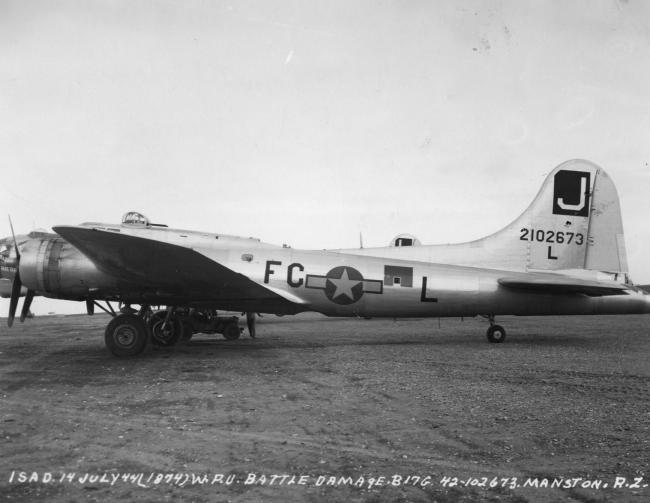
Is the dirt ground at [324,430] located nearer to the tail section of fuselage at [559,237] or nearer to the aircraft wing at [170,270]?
the aircraft wing at [170,270]

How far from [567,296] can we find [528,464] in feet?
30.0

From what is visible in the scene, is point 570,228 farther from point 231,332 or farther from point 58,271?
point 58,271

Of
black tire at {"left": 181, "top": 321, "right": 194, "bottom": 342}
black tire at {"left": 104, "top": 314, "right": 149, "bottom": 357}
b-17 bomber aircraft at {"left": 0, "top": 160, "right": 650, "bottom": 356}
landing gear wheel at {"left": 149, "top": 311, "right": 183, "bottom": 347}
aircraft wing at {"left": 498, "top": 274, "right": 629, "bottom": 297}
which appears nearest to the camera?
black tire at {"left": 104, "top": 314, "right": 149, "bottom": 357}

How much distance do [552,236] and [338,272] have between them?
585cm

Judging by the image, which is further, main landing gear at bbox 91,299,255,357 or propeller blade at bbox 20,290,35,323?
propeller blade at bbox 20,290,35,323

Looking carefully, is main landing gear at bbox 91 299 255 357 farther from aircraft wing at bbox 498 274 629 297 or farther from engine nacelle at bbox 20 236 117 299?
aircraft wing at bbox 498 274 629 297

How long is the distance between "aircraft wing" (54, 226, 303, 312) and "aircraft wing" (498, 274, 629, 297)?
5.30m

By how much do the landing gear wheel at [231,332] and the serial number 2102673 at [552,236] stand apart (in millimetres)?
8204

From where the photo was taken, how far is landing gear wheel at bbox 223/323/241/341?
13.9 meters

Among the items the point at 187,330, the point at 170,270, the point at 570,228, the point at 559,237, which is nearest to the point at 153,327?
the point at 187,330

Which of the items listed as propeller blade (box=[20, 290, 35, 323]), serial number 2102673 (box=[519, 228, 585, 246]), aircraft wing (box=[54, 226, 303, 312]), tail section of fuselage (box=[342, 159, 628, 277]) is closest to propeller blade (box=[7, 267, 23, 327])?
propeller blade (box=[20, 290, 35, 323])

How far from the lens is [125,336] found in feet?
32.6

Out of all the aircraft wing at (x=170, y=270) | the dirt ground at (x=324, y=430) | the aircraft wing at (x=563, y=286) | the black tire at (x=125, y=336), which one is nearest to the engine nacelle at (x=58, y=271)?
the aircraft wing at (x=170, y=270)

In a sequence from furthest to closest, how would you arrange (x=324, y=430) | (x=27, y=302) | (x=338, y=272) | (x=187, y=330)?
(x=187, y=330) → (x=338, y=272) → (x=27, y=302) → (x=324, y=430)
